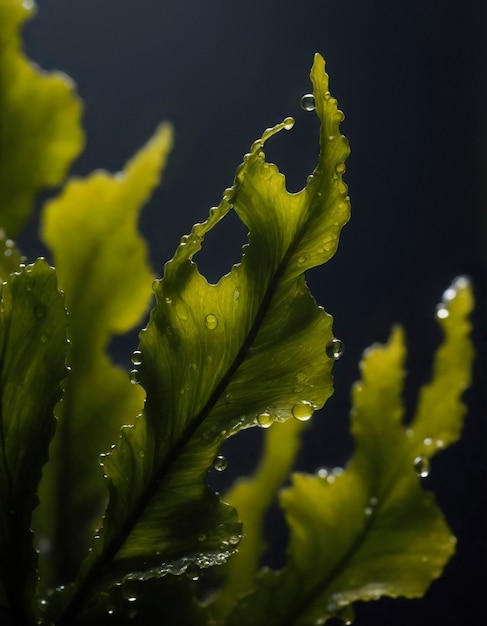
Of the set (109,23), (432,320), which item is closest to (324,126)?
(432,320)

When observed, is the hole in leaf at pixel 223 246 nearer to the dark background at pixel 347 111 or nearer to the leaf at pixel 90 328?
the dark background at pixel 347 111

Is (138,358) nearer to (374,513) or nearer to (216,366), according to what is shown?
(216,366)

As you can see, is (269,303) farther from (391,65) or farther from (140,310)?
(391,65)

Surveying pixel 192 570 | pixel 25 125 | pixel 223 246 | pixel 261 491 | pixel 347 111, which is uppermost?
pixel 347 111

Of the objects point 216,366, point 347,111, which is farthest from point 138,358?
point 347,111

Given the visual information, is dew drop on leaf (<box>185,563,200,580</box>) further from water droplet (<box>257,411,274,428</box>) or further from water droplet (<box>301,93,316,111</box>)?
water droplet (<box>301,93,316,111</box>)

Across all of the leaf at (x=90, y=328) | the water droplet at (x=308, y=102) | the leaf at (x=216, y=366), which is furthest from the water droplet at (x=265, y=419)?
the leaf at (x=90, y=328)
